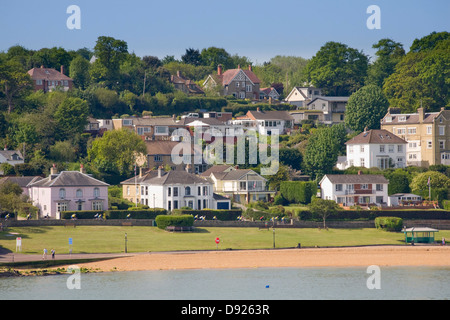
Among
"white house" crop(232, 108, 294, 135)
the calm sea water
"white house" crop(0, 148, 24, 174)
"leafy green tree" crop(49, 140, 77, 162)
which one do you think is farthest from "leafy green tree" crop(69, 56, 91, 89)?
the calm sea water

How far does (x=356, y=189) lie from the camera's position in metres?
110

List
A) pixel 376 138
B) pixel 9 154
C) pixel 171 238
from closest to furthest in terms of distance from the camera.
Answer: pixel 171 238, pixel 9 154, pixel 376 138

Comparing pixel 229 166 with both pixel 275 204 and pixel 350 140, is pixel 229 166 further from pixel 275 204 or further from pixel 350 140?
pixel 350 140

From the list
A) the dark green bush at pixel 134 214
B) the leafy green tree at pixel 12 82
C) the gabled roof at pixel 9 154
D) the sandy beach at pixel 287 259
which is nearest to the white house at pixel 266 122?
the leafy green tree at pixel 12 82

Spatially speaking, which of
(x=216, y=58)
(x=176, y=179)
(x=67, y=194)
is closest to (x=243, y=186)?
(x=176, y=179)

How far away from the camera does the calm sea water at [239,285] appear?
213 ft

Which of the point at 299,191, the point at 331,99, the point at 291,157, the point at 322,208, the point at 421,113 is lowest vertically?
the point at 322,208

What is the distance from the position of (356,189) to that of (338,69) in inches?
2236

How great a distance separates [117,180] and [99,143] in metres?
6.68

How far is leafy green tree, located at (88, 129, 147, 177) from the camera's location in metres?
114

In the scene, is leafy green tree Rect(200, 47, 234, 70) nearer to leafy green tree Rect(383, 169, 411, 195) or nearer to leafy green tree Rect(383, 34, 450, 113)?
leafy green tree Rect(383, 34, 450, 113)

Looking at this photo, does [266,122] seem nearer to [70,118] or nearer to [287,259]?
[70,118]
